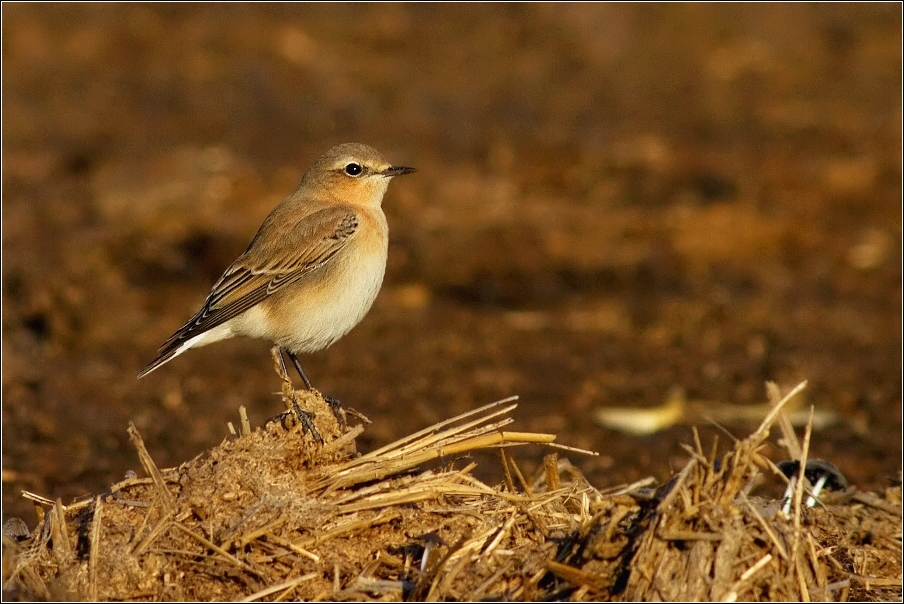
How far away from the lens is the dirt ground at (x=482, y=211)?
11844 millimetres

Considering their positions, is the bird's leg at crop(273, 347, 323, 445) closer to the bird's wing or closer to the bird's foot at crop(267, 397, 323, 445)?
the bird's foot at crop(267, 397, 323, 445)

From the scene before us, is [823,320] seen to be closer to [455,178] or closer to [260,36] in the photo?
[455,178]

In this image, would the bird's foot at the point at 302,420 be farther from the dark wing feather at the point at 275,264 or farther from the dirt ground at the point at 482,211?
the dirt ground at the point at 482,211

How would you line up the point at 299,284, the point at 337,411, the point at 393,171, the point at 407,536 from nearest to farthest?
the point at 407,536 → the point at 337,411 → the point at 299,284 → the point at 393,171

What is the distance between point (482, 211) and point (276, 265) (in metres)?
8.53

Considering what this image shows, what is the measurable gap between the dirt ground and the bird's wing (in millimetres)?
1645

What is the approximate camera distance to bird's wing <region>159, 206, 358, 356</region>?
854 centimetres

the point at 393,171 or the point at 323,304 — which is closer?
the point at 323,304

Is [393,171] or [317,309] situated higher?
[393,171]

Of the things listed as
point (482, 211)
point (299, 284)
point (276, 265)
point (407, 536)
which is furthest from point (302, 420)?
point (482, 211)

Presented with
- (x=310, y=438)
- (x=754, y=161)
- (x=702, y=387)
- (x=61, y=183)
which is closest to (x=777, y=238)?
(x=754, y=161)

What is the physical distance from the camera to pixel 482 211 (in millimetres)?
17094

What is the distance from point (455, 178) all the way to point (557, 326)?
4086 mm

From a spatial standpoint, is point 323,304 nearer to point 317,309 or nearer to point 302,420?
point 317,309
